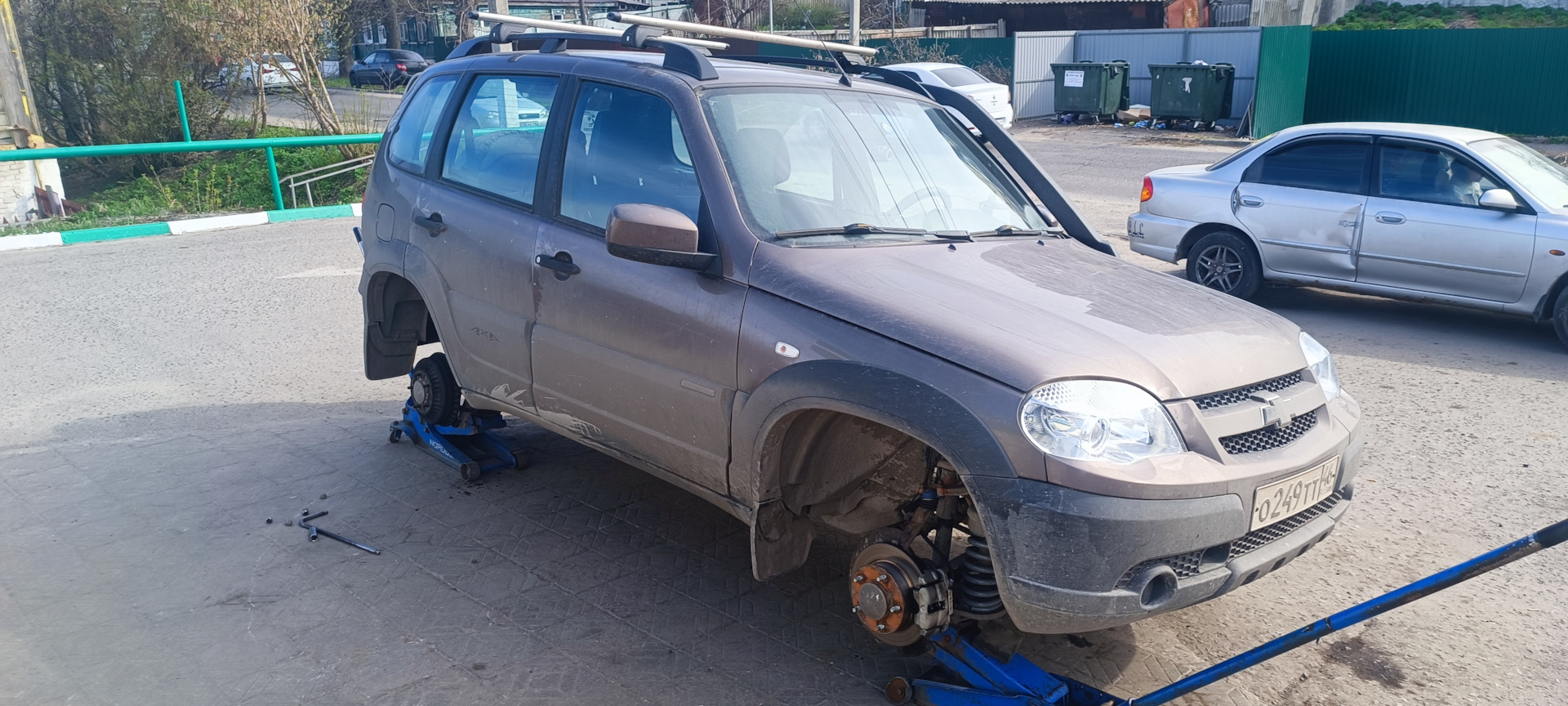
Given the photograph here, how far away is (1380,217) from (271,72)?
67.3ft

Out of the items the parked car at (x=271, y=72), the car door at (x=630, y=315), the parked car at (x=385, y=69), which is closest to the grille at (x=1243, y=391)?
the car door at (x=630, y=315)

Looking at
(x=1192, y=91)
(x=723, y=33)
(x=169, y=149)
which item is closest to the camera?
(x=723, y=33)

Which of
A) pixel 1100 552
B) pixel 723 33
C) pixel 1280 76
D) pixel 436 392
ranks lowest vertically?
pixel 436 392

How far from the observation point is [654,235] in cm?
349

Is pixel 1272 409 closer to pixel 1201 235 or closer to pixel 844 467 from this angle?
pixel 844 467

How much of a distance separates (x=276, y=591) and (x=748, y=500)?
198 centimetres

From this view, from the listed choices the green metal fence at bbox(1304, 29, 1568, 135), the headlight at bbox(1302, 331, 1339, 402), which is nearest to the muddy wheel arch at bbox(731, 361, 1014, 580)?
the headlight at bbox(1302, 331, 1339, 402)

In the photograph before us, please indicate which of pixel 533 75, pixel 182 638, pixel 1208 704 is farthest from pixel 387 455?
pixel 1208 704

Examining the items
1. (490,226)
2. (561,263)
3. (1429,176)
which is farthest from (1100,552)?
(1429,176)

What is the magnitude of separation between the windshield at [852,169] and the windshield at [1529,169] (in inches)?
213

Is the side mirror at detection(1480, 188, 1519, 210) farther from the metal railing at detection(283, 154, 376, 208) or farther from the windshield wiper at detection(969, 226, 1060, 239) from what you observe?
the metal railing at detection(283, 154, 376, 208)

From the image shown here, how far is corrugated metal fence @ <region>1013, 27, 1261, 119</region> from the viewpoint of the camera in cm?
2547

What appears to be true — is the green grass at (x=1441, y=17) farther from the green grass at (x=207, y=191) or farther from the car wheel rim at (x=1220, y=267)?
the green grass at (x=207, y=191)

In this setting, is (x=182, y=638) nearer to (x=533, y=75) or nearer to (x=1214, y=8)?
(x=533, y=75)
